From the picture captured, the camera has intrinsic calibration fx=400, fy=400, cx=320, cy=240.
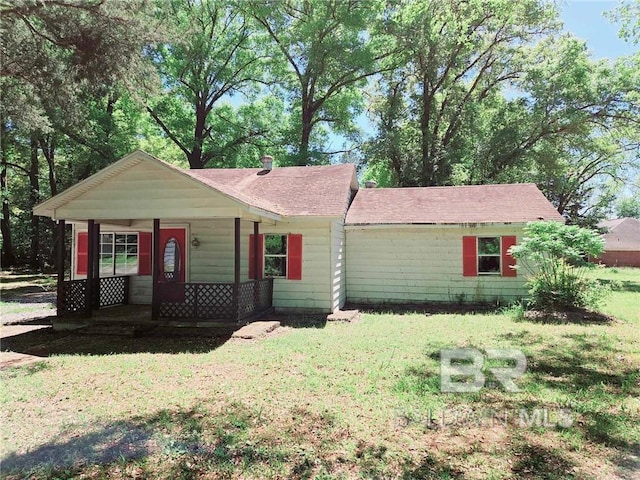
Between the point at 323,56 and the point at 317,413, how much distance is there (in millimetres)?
23480

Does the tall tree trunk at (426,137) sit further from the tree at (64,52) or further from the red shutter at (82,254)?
the red shutter at (82,254)

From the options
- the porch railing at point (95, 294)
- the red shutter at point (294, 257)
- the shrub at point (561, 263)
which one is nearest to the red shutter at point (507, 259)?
the shrub at point (561, 263)

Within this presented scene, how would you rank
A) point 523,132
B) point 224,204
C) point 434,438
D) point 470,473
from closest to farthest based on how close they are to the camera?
point 470,473 → point 434,438 → point 224,204 → point 523,132

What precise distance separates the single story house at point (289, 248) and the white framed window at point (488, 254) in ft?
0.10

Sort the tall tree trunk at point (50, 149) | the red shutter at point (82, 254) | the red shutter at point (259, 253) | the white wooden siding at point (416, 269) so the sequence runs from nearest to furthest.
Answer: the red shutter at point (259, 253)
the white wooden siding at point (416, 269)
the red shutter at point (82, 254)
the tall tree trunk at point (50, 149)

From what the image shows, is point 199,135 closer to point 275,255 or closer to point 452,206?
point 275,255

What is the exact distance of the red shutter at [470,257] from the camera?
12359mm

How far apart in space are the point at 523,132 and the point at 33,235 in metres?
32.4

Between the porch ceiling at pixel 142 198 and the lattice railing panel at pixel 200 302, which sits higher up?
the porch ceiling at pixel 142 198

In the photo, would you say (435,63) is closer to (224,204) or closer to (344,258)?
(344,258)

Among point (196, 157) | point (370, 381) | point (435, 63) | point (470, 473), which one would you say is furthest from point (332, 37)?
point (470, 473)

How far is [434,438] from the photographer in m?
3.96

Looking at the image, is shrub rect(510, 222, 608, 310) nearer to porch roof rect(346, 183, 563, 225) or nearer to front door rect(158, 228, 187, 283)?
porch roof rect(346, 183, 563, 225)

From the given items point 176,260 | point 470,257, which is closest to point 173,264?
point 176,260
